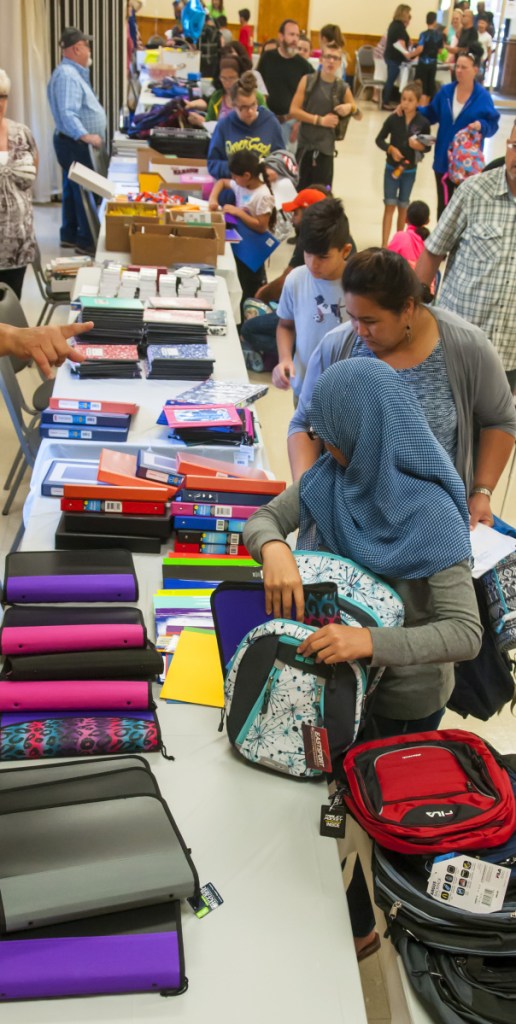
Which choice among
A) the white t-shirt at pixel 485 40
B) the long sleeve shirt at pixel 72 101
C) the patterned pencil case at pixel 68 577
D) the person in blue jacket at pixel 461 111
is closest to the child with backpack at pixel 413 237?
the person in blue jacket at pixel 461 111

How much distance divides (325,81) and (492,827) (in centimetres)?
743

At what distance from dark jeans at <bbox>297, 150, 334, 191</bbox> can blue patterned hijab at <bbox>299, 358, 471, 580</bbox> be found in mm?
6586

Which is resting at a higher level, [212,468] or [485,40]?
[485,40]

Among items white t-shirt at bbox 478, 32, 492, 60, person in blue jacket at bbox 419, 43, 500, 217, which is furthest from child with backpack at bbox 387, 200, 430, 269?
white t-shirt at bbox 478, 32, 492, 60

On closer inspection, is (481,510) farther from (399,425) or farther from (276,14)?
(276,14)

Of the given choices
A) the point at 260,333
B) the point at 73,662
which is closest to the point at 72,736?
the point at 73,662

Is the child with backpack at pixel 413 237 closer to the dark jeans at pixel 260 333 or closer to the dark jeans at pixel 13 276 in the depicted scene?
the dark jeans at pixel 260 333

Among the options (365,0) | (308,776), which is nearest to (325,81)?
(308,776)

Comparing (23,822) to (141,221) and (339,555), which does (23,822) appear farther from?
(141,221)

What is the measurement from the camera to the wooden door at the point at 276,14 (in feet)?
63.2

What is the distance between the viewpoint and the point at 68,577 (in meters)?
2.31

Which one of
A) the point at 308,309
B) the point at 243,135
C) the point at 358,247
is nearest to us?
the point at 308,309

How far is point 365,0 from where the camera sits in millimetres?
19672

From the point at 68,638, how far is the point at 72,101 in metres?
6.20
